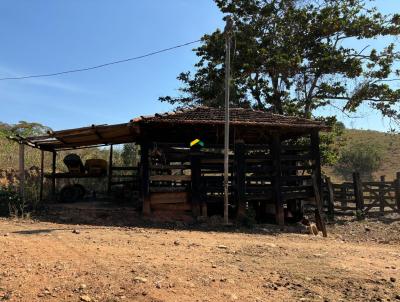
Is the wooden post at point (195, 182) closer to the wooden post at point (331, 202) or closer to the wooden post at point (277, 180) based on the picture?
the wooden post at point (277, 180)

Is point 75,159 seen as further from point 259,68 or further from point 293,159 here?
point 259,68

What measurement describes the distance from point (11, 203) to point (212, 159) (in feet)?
18.2

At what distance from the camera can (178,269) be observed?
6410 millimetres

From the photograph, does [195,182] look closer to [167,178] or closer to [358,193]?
[167,178]

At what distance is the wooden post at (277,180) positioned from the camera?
1280cm

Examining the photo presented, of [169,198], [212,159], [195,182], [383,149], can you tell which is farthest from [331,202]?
[383,149]

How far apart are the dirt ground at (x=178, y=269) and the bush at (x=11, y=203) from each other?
2417 millimetres

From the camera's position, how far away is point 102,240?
8.45 metres

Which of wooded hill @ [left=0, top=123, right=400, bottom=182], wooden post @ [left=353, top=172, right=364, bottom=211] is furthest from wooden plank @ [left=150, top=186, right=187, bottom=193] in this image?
wooded hill @ [left=0, top=123, right=400, bottom=182]

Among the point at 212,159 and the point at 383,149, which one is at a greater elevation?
the point at 383,149

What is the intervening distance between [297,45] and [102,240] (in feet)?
43.4

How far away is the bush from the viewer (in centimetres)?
1166

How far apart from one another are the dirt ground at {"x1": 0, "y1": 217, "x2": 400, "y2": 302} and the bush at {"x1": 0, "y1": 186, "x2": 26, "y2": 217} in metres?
2.42

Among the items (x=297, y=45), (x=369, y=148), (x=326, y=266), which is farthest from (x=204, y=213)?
(x=369, y=148)
